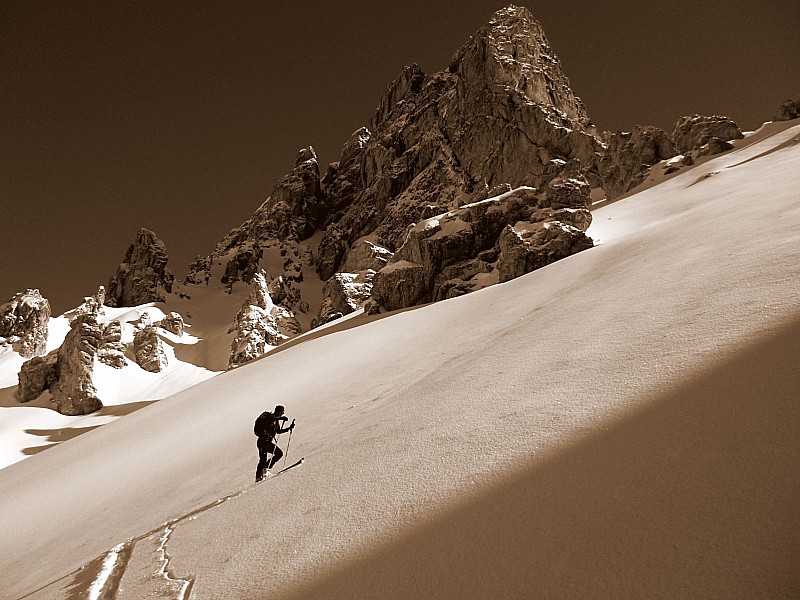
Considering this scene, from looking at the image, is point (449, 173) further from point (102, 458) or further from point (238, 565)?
point (238, 565)

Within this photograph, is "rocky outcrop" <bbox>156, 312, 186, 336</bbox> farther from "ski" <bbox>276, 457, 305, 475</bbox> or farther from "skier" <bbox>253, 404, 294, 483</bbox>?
"ski" <bbox>276, 457, 305, 475</bbox>

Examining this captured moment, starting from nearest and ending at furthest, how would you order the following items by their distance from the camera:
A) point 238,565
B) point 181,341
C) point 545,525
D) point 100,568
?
1. point 545,525
2. point 238,565
3. point 100,568
4. point 181,341

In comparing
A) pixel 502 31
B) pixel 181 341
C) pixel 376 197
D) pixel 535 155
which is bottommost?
pixel 181 341

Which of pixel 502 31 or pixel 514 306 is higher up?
pixel 502 31

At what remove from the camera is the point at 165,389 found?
136 feet

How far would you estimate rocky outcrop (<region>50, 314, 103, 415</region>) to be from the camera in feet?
116

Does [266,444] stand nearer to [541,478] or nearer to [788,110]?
[541,478]

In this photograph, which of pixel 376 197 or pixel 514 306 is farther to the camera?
pixel 376 197

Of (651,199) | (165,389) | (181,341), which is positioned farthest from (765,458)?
(181,341)

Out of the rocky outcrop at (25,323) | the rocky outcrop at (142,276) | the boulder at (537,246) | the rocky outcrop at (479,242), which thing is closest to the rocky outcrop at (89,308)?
the rocky outcrop at (25,323)

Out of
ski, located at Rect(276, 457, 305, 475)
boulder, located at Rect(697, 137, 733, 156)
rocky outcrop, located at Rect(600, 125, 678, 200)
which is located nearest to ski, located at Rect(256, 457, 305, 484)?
ski, located at Rect(276, 457, 305, 475)

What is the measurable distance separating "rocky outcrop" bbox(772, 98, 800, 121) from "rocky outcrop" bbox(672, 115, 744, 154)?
19.4 feet

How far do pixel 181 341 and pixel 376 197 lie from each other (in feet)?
163

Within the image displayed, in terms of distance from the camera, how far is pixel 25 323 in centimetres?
4972
